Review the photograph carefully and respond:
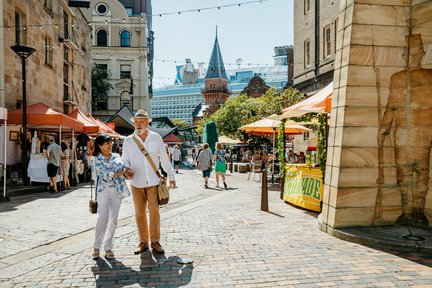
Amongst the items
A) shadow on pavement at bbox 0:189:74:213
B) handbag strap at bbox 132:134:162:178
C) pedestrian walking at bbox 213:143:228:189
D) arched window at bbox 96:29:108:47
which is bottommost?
shadow on pavement at bbox 0:189:74:213

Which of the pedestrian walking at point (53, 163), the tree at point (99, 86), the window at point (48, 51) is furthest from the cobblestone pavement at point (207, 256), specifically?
the tree at point (99, 86)

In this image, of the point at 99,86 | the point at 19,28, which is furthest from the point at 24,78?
the point at 99,86

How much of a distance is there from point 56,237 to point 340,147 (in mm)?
4855

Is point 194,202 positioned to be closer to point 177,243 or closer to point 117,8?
point 177,243

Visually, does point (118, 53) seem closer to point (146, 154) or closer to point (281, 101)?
point (281, 101)

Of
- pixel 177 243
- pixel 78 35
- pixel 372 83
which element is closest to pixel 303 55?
pixel 78 35

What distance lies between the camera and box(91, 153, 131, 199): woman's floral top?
16.3 ft

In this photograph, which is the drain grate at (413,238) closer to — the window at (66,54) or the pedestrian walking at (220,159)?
the pedestrian walking at (220,159)

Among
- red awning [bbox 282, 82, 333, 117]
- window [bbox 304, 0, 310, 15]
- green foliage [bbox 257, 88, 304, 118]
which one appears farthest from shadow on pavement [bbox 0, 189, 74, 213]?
window [bbox 304, 0, 310, 15]

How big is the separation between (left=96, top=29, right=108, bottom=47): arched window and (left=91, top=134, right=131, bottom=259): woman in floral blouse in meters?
43.2

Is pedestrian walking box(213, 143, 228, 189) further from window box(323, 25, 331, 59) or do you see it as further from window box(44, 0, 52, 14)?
window box(323, 25, 331, 59)

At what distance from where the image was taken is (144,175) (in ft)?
16.9

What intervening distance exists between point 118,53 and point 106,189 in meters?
42.9

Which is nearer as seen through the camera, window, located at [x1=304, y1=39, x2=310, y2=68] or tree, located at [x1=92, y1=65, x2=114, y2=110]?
window, located at [x1=304, y1=39, x2=310, y2=68]
